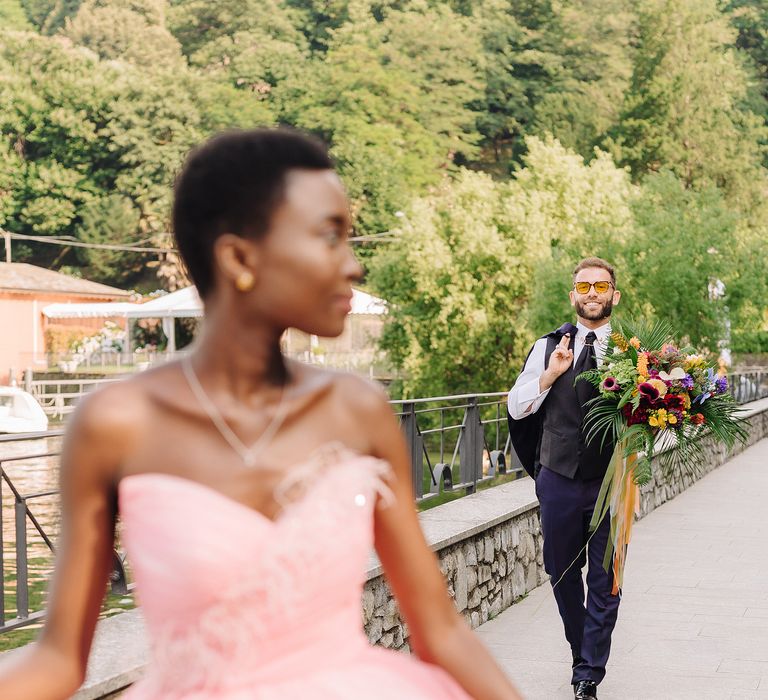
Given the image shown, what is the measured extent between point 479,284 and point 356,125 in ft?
150

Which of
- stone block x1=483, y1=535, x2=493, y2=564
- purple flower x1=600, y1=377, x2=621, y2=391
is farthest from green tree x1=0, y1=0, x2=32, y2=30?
purple flower x1=600, y1=377, x2=621, y2=391

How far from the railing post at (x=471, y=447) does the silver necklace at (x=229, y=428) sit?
29.3 ft

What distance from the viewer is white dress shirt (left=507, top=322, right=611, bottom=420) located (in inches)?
250

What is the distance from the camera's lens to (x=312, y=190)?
1.76 m

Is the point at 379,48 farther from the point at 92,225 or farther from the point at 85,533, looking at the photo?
the point at 85,533

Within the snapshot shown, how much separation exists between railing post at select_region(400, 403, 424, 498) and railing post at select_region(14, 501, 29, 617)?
3629 millimetres

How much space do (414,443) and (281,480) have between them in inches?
295

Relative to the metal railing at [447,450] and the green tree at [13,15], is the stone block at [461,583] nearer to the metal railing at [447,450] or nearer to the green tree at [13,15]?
the metal railing at [447,450]

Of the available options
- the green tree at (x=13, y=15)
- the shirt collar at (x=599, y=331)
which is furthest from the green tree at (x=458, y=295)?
the green tree at (x=13, y=15)

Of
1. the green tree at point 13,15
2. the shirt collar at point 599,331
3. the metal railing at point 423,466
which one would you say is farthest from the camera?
the green tree at point 13,15

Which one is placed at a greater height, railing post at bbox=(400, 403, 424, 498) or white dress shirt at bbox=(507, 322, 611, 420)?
white dress shirt at bbox=(507, 322, 611, 420)

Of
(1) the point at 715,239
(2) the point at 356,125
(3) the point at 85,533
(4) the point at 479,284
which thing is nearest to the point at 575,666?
(3) the point at 85,533

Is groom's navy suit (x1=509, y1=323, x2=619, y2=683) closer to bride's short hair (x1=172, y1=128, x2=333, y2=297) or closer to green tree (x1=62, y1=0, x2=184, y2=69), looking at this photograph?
bride's short hair (x1=172, y1=128, x2=333, y2=297)

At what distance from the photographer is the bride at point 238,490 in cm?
171
